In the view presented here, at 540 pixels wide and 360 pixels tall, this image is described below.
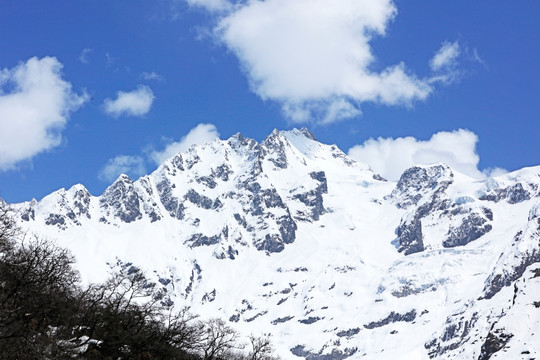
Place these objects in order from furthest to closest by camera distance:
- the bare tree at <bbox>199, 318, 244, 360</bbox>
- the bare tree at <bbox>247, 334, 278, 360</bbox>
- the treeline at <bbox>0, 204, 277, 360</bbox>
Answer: the bare tree at <bbox>247, 334, 278, 360</bbox> < the bare tree at <bbox>199, 318, 244, 360</bbox> < the treeline at <bbox>0, 204, 277, 360</bbox>

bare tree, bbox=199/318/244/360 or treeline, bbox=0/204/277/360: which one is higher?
bare tree, bbox=199/318/244/360

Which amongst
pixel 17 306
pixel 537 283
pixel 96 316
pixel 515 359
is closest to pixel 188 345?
pixel 96 316

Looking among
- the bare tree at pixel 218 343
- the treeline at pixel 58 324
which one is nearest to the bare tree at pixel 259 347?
the bare tree at pixel 218 343

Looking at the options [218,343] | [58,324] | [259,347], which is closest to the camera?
[58,324]

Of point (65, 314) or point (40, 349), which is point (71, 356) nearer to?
point (40, 349)

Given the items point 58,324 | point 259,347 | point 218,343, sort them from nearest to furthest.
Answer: point 58,324, point 259,347, point 218,343

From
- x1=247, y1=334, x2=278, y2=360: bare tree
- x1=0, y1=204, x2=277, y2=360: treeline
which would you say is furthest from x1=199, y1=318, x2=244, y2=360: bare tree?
x1=0, y1=204, x2=277, y2=360: treeline

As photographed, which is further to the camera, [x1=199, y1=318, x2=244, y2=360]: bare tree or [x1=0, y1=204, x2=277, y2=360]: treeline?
[x1=199, y1=318, x2=244, y2=360]: bare tree

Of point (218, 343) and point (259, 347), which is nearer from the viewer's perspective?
point (259, 347)

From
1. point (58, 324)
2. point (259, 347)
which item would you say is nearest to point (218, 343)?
point (259, 347)

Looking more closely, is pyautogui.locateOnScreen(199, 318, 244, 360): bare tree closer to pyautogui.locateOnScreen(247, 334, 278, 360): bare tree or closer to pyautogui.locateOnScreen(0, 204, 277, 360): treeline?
pyautogui.locateOnScreen(247, 334, 278, 360): bare tree

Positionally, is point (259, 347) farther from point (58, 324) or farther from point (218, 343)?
point (58, 324)

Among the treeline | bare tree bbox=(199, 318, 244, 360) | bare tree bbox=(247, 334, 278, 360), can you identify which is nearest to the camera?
the treeline

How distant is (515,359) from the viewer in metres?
147
